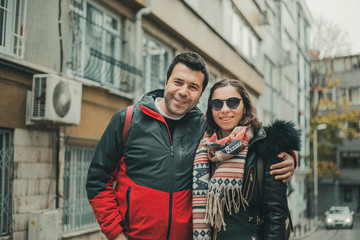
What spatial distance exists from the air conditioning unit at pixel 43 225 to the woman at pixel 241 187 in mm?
4157

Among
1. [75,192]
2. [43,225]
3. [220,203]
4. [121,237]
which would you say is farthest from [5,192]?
[220,203]

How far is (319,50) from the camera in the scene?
123ft

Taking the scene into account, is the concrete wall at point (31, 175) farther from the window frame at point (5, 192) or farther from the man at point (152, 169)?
the man at point (152, 169)

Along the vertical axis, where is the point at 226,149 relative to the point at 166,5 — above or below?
below

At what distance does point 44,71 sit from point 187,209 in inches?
187

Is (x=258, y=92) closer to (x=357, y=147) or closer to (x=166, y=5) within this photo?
(x=166, y=5)

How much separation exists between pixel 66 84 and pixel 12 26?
1.22 m

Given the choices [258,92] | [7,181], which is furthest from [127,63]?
[258,92]

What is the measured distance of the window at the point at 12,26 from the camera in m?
6.40

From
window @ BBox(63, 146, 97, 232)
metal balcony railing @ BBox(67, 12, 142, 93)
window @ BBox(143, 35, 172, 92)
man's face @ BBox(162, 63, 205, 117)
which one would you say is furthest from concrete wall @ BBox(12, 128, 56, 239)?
window @ BBox(143, 35, 172, 92)

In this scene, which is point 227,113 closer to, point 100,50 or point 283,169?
point 283,169

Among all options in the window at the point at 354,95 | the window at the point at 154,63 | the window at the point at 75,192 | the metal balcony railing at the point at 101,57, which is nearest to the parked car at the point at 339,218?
the window at the point at 154,63

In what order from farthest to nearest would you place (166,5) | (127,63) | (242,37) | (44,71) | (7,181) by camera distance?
(242,37) < (166,5) < (127,63) < (44,71) < (7,181)

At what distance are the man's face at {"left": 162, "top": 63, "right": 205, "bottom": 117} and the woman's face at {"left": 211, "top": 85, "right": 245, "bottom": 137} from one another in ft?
0.60
